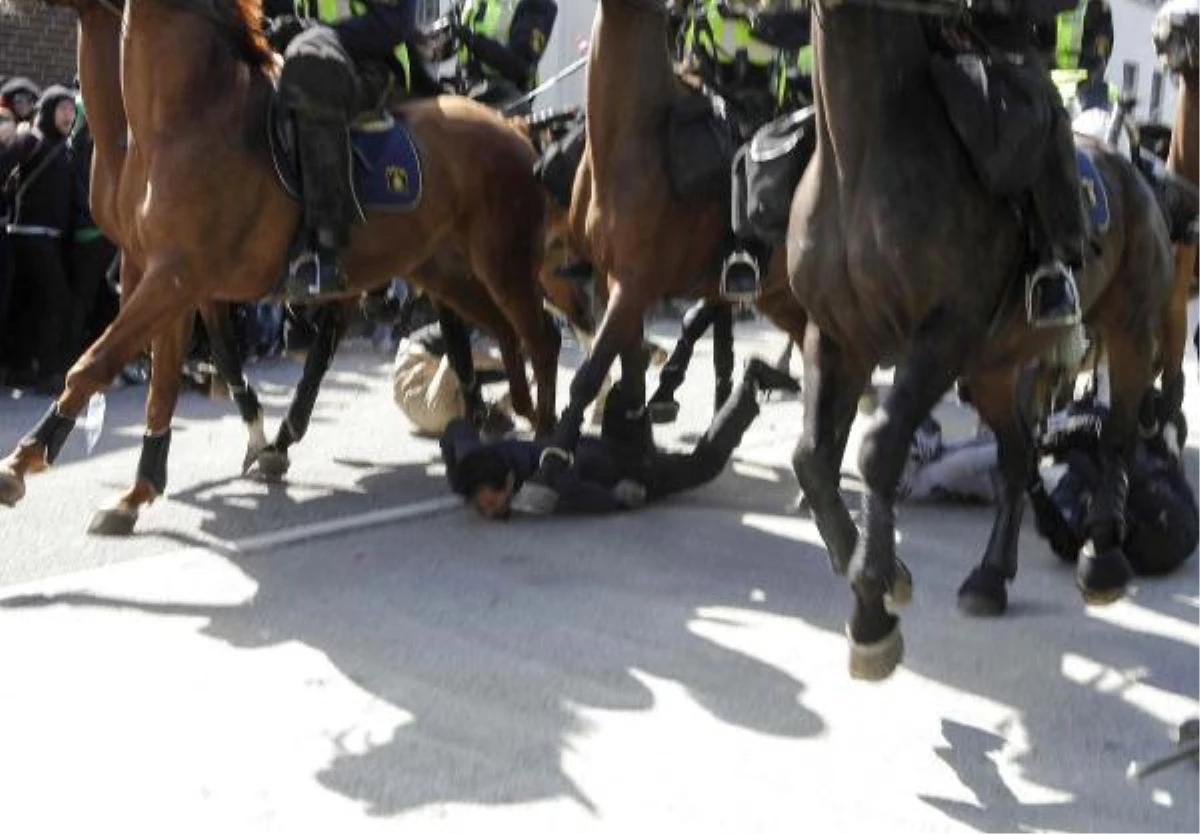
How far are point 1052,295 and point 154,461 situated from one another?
4130 mm

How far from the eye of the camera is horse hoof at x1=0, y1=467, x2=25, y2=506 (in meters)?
6.36

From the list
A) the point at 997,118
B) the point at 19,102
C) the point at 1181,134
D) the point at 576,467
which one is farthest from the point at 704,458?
the point at 19,102

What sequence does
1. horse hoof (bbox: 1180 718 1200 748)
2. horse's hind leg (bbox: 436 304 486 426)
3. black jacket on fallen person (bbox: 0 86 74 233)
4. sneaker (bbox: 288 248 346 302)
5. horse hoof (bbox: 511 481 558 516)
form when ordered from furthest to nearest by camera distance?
black jacket on fallen person (bbox: 0 86 74 233) < horse's hind leg (bbox: 436 304 486 426) < sneaker (bbox: 288 248 346 302) < horse hoof (bbox: 511 481 558 516) < horse hoof (bbox: 1180 718 1200 748)

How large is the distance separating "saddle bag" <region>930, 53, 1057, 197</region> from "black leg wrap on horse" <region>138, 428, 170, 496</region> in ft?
13.2

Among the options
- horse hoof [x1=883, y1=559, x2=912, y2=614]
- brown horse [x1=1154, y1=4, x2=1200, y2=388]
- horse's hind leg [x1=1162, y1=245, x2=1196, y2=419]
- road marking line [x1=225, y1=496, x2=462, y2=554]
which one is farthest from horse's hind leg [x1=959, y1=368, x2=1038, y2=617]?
road marking line [x1=225, y1=496, x2=462, y2=554]

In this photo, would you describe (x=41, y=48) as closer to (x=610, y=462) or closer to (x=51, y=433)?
(x=610, y=462)

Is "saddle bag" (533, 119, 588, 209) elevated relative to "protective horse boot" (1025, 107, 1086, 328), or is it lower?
lower

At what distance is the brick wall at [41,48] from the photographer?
16531 mm

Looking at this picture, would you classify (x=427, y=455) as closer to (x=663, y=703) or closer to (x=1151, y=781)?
(x=663, y=703)

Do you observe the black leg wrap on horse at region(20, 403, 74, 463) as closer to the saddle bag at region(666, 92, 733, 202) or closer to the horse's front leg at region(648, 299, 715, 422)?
the saddle bag at region(666, 92, 733, 202)

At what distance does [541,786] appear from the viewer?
461 cm

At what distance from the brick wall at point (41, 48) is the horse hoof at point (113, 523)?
412 inches

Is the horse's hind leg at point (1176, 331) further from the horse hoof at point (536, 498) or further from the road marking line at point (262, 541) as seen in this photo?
the road marking line at point (262, 541)

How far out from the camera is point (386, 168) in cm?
794
